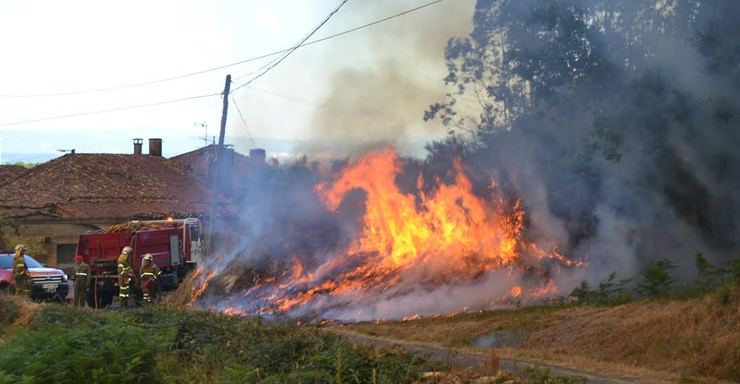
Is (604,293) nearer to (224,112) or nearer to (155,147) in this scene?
(224,112)

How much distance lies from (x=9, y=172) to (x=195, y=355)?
48.3 metres

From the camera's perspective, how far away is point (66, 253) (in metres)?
42.7

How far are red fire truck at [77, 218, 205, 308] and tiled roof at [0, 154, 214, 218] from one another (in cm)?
1675

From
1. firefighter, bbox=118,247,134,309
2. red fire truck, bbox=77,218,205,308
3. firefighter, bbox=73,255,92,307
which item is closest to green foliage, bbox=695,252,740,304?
firefighter, bbox=118,247,134,309

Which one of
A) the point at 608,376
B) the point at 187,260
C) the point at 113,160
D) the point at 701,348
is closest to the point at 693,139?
the point at 701,348

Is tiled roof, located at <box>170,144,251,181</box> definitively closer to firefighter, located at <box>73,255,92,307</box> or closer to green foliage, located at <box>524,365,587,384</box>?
firefighter, located at <box>73,255,92,307</box>

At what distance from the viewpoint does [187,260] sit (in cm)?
3000

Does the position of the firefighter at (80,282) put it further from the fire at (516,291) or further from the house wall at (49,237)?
the house wall at (49,237)

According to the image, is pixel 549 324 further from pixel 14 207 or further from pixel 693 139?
pixel 14 207

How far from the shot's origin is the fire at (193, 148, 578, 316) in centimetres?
1934

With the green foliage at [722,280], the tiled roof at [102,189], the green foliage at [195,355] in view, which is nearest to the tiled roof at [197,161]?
the tiled roof at [102,189]

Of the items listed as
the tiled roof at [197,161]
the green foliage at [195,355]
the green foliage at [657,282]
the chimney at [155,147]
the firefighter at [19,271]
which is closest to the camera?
the green foliage at [195,355]

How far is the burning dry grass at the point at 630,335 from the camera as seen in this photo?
11508 mm

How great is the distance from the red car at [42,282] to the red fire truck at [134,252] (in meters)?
1.13
